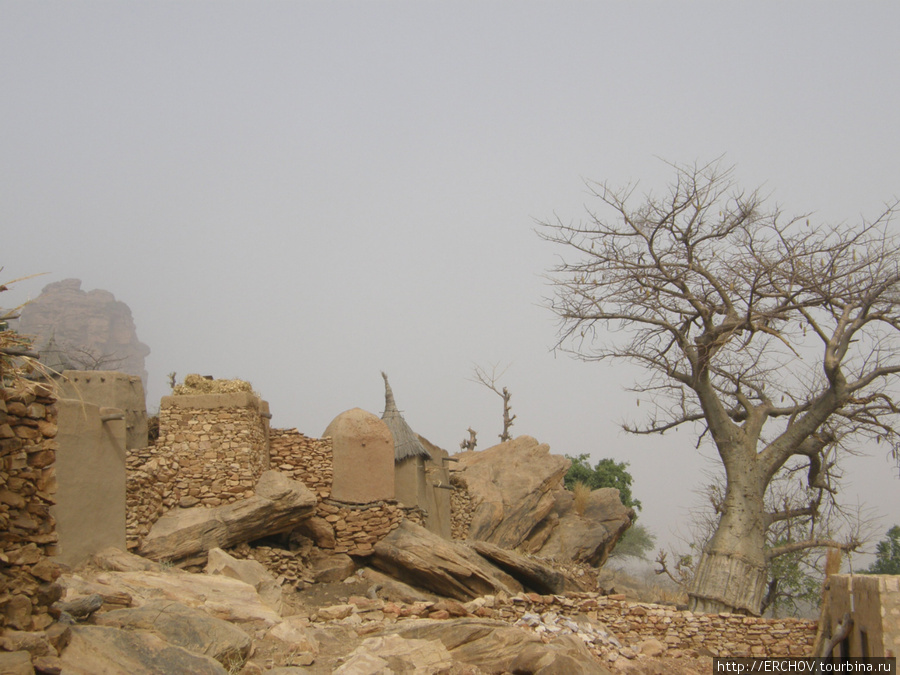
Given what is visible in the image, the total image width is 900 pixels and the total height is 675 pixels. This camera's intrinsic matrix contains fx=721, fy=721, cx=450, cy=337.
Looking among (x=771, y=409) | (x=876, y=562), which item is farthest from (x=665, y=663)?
(x=876, y=562)

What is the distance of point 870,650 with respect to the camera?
8.68 meters

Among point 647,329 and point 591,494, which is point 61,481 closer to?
point 647,329

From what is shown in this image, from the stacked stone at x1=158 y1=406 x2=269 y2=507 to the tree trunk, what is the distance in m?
8.18

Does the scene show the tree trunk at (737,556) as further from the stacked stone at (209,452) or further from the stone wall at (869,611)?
the stacked stone at (209,452)

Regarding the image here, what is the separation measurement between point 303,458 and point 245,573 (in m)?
3.59

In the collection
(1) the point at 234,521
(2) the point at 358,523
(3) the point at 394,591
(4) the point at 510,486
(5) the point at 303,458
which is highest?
(4) the point at 510,486

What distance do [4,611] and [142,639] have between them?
4.29 feet

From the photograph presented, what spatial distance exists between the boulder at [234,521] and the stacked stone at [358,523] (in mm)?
751

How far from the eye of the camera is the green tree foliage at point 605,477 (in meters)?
29.0

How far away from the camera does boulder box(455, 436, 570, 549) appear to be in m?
18.9

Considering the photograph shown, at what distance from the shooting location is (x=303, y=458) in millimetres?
13312

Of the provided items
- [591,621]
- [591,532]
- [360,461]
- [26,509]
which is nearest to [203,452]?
[360,461]

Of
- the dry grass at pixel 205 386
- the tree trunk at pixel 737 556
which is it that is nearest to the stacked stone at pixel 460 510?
the tree trunk at pixel 737 556

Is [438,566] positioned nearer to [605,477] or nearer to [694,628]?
[694,628]
